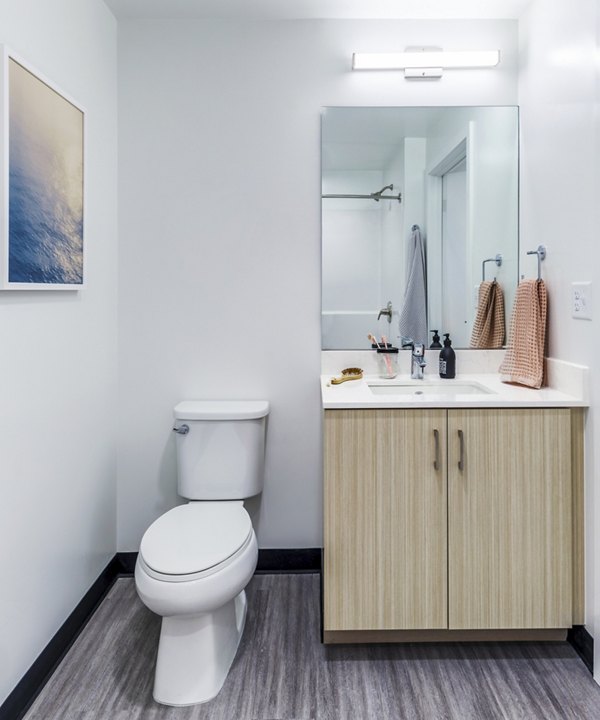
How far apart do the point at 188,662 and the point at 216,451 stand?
2.53 ft

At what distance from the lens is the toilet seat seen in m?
1.65

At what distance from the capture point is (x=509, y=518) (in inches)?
73.6

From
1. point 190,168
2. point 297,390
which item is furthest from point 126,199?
point 297,390

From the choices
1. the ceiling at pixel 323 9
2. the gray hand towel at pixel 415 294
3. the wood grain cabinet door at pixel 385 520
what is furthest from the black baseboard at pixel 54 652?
the ceiling at pixel 323 9

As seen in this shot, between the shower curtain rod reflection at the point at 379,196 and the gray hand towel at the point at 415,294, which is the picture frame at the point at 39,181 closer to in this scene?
the shower curtain rod reflection at the point at 379,196

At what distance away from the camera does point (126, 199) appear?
2434 mm

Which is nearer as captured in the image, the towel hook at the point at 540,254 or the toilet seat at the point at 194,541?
the toilet seat at the point at 194,541

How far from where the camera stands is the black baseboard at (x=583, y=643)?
183cm

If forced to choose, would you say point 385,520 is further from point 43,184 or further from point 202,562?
point 43,184

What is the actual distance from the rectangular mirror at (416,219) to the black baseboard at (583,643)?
1.14 meters

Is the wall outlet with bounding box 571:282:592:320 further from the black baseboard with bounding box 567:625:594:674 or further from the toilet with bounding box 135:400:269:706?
the toilet with bounding box 135:400:269:706

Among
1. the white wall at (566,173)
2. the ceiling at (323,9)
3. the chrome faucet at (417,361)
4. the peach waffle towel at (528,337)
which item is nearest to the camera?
the white wall at (566,173)

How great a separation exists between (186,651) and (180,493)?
2.27 feet

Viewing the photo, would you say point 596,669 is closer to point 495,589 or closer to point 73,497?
point 495,589
